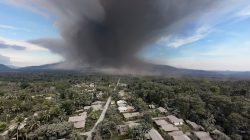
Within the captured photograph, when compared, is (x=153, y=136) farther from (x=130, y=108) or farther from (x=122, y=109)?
(x=130, y=108)

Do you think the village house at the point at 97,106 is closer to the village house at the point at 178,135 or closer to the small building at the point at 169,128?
the small building at the point at 169,128

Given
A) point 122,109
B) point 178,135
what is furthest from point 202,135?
point 122,109

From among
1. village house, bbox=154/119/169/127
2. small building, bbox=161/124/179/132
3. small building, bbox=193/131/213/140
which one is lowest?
small building, bbox=193/131/213/140

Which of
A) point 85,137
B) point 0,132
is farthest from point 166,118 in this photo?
point 0,132

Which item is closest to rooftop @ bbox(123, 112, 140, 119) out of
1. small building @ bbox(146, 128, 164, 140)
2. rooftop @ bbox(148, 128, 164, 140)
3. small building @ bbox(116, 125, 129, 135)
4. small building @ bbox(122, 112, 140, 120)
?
small building @ bbox(122, 112, 140, 120)

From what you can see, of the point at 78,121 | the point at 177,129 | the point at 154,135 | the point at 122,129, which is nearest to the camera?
the point at 154,135

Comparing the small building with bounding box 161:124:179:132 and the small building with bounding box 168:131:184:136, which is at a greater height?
the small building with bounding box 161:124:179:132

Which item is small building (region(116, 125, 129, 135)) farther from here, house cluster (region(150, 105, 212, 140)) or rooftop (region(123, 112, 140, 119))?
rooftop (region(123, 112, 140, 119))

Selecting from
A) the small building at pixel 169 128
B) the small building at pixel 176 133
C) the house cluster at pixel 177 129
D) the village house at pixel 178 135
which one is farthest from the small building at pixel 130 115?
the village house at pixel 178 135

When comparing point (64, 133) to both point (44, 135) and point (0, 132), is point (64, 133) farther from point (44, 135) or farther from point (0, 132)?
point (0, 132)

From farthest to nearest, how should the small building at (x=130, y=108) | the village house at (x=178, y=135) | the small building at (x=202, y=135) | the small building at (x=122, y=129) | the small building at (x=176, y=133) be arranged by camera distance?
1. the small building at (x=130, y=108)
2. the small building at (x=122, y=129)
3. the small building at (x=176, y=133)
4. the small building at (x=202, y=135)
5. the village house at (x=178, y=135)

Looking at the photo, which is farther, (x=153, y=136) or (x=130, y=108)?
(x=130, y=108)
